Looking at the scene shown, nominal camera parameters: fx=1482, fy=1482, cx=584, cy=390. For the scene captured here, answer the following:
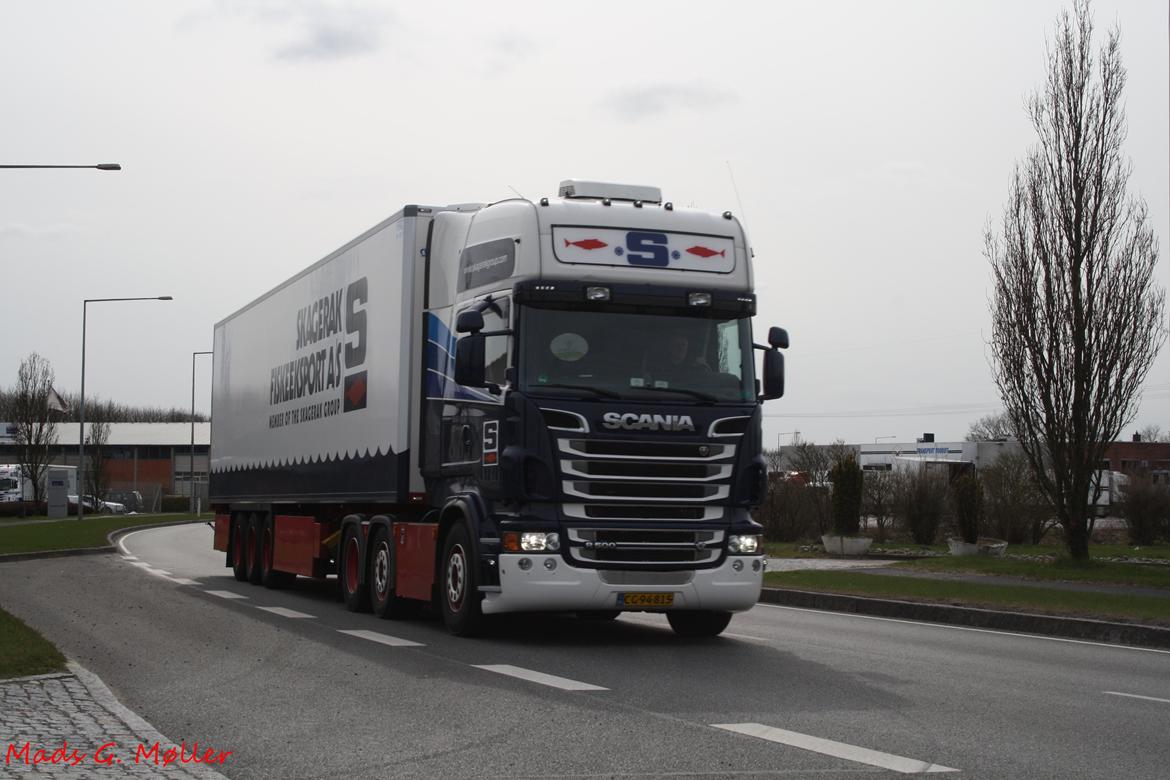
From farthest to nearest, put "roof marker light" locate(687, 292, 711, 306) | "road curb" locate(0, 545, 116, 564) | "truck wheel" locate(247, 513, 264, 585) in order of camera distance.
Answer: "road curb" locate(0, 545, 116, 564) < "truck wheel" locate(247, 513, 264, 585) < "roof marker light" locate(687, 292, 711, 306)

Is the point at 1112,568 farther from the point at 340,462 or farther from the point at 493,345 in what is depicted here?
the point at 493,345

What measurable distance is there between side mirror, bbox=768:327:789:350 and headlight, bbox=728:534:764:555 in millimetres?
1771

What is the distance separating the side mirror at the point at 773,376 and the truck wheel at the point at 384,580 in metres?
4.34

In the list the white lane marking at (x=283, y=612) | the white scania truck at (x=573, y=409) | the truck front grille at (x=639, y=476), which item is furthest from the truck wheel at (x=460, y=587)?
the white lane marking at (x=283, y=612)

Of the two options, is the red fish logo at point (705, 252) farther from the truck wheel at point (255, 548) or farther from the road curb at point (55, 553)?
the road curb at point (55, 553)

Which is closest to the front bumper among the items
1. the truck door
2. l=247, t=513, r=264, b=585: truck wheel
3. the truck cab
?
the truck cab

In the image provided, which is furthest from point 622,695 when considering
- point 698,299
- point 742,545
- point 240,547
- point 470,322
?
point 240,547

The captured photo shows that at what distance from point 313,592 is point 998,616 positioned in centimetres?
936

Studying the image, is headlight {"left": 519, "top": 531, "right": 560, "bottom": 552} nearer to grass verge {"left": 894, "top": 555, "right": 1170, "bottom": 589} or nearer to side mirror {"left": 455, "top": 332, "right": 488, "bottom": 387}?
side mirror {"left": 455, "top": 332, "right": 488, "bottom": 387}

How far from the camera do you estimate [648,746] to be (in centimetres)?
754

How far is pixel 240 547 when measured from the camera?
22984mm

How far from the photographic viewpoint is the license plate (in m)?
12.2

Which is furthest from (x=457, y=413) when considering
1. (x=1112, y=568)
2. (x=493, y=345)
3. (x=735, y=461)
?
(x=1112, y=568)

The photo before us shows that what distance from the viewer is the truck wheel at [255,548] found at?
21.7m
